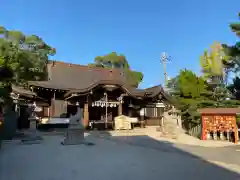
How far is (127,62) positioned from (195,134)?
105 ft

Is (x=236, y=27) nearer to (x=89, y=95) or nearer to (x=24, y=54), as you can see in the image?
(x=89, y=95)

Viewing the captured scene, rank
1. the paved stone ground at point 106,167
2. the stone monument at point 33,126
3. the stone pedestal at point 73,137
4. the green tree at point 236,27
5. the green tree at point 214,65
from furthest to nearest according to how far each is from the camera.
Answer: the green tree at point 214,65 → the green tree at point 236,27 → the stone monument at point 33,126 → the stone pedestal at point 73,137 → the paved stone ground at point 106,167

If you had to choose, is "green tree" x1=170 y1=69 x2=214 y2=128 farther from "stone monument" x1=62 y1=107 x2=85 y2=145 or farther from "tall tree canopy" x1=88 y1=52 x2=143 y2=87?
"tall tree canopy" x1=88 y1=52 x2=143 y2=87

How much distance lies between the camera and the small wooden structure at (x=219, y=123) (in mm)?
11395

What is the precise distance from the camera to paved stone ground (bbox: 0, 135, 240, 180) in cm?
522

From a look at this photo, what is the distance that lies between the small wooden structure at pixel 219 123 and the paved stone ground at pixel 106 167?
4.81m

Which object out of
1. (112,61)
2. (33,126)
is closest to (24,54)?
(33,126)

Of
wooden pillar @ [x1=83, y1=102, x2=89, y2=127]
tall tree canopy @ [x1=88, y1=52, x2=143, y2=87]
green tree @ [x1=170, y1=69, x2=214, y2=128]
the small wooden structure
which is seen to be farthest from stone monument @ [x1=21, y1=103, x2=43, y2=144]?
tall tree canopy @ [x1=88, y1=52, x2=143, y2=87]

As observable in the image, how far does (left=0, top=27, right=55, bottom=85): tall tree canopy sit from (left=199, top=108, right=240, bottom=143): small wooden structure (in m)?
11.2

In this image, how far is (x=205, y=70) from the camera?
26.2 m

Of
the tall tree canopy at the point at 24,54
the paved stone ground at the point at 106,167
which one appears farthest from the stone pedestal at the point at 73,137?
the tall tree canopy at the point at 24,54

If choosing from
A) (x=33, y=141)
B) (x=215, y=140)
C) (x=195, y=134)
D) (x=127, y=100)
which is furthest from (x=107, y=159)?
(x=127, y=100)

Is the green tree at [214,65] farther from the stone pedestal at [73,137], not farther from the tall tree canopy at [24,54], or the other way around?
the tall tree canopy at [24,54]

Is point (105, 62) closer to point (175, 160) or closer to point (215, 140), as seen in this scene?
point (215, 140)
